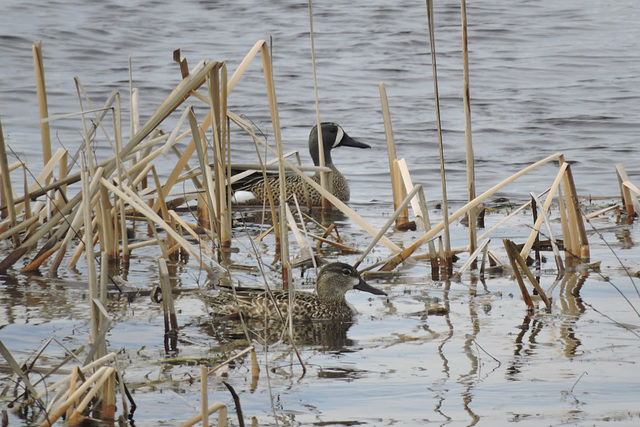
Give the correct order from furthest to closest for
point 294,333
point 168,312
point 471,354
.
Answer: point 294,333 → point 168,312 → point 471,354

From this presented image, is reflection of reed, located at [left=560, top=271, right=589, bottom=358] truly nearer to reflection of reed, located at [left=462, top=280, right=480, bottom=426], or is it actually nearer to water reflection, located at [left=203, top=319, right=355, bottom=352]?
reflection of reed, located at [left=462, top=280, right=480, bottom=426]

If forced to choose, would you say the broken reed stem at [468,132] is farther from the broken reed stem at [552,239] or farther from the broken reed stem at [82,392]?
Answer: the broken reed stem at [82,392]

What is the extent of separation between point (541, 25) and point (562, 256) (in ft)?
56.2

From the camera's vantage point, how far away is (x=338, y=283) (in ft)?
22.9

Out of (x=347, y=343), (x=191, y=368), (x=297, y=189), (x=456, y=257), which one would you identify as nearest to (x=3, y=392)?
(x=191, y=368)

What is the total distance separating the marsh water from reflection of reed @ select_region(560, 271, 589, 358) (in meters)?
0.02

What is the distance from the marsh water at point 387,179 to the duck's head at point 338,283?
8.5 inches

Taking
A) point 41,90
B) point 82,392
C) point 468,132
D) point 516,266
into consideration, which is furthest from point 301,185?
point 82,392

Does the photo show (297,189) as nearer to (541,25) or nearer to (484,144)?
(484,144)

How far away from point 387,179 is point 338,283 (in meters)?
6.15

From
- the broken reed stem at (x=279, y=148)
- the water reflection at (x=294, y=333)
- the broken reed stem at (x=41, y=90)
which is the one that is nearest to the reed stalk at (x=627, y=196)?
the water reflection at (x=294, y=333)

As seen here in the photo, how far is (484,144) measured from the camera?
1464 centimetres

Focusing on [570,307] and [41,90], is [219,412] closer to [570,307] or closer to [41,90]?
[570,307]

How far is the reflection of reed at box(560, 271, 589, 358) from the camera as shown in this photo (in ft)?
19.4
